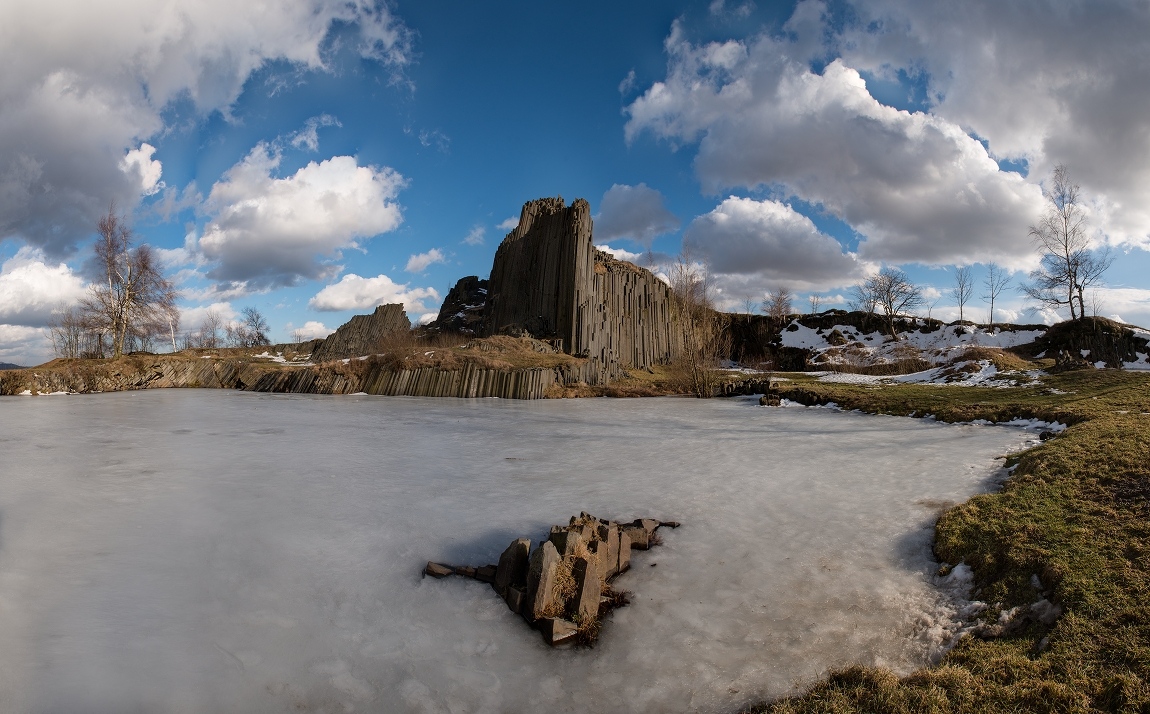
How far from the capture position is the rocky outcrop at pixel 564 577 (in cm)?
340

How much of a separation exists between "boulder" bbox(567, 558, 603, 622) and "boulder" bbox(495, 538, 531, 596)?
1.21 ft

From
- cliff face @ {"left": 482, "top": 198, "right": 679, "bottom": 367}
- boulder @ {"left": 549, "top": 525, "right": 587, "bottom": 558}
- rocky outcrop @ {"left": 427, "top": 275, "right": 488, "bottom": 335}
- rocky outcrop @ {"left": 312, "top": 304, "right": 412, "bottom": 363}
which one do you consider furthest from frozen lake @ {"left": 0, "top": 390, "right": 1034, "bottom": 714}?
rocky outcrop @ {"left": 427, "top": 275, "right": 488, "bottom": 335}

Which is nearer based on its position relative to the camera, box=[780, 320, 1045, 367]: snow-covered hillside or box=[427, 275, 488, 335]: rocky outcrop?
box=[780, 320, 1045, 367]: snow-covered hillside

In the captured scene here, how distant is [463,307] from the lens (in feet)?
147

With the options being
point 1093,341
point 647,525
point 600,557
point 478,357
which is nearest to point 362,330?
point 478,357

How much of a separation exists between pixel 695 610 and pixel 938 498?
3.62m

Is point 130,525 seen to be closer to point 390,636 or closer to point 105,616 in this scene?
point 105,616

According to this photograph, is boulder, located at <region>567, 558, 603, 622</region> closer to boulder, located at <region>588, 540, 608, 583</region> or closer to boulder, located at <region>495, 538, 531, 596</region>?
boulder, located at <region>588, 540, 608, 583</region>

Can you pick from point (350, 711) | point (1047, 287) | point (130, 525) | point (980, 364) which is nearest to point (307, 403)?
point (130, 525)

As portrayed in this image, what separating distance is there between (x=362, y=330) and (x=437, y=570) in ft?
119

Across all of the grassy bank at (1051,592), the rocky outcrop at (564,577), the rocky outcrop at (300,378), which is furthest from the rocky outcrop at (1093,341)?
the rocky outcrop at (564,577)

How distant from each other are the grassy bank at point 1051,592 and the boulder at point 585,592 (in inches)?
44.8

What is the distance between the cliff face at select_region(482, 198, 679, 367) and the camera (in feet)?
90.2

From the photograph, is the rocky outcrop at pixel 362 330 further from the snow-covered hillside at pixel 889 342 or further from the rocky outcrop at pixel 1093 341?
the rocky outcrop at pixel 1093 341
